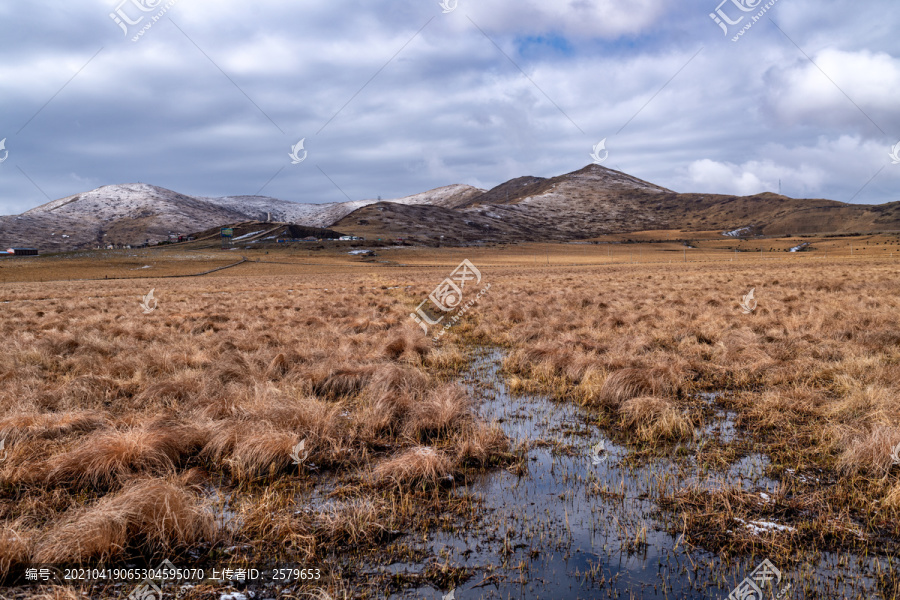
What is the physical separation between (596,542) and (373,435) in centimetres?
358

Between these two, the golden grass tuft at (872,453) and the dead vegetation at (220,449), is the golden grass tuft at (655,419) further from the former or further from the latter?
the dead vegetation at (220,449)

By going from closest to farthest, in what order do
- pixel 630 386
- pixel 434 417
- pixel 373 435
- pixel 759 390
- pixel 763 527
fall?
pixel 763 527, pixel 373 435, pixel 434 417, pixel 630 386, pixel 759 390

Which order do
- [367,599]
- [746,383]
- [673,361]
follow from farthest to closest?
[673,361] → [746,383] → [367,599]

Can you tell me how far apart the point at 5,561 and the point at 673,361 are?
1066cm

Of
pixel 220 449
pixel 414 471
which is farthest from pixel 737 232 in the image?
pixel 220 449

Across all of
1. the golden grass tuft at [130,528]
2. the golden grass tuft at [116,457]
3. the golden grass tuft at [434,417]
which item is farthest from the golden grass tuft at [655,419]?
the golden grass tuft at [116,457]

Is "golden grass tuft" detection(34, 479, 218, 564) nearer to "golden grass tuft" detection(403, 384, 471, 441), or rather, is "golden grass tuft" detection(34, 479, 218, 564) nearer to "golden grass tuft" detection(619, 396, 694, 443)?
"golden grass tuft" detection(403, 384, 471, 441)

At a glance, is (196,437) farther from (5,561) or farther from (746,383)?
(746,383)

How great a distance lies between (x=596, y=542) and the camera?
4.67 metres

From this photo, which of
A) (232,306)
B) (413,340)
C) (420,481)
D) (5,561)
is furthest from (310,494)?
(232,306)

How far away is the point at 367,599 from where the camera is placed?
12.9 ft

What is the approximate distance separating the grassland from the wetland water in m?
0.21

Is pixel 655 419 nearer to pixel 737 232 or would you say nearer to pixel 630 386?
pixel 630 386

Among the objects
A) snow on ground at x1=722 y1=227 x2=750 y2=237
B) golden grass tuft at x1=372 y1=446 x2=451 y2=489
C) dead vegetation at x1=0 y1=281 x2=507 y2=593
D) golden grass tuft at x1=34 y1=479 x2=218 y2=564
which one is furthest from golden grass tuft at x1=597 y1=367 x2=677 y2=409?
snow on ground at x1=722 y1=227 x2=750 y2=237
